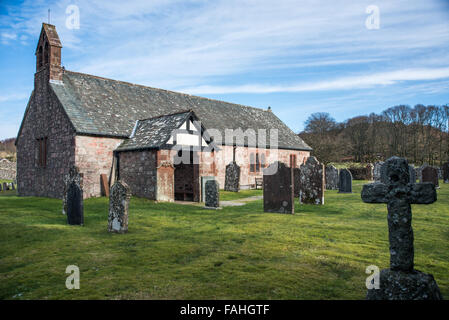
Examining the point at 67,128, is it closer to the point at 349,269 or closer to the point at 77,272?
the point at 77,272

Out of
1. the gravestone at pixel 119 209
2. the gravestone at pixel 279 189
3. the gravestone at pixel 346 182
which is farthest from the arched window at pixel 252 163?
→ the gravestone at pixel 119 209

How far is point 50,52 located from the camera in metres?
19.4

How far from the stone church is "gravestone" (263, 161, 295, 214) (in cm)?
488

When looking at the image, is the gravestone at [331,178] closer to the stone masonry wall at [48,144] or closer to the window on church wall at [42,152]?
the stone masonry wall at [48,144]

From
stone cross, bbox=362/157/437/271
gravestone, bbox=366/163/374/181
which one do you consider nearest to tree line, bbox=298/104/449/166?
gravestone, bbox=366/163/374/181

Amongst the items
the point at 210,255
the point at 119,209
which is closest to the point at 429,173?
the point at 210,255

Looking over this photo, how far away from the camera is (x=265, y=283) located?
4715 mm

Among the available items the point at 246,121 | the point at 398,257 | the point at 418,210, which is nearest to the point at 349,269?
the point at 398,257

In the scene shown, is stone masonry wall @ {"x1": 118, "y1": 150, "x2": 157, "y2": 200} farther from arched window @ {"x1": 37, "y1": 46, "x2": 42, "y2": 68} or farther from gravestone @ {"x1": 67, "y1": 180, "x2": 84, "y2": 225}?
arched window @ {"x1": 37, "y1": 46, "x2": 42, "y2": 68}

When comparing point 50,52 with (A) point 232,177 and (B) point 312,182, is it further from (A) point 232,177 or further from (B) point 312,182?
(B) point 312,182

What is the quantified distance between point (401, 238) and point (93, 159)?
56.7ft
